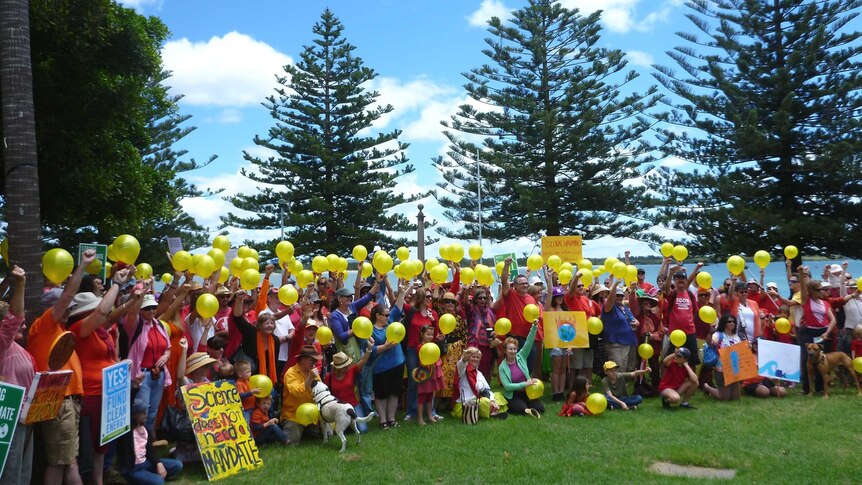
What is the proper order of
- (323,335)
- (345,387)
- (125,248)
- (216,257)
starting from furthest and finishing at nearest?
(345,387) < (216,257) < (323,335) < (125,248)

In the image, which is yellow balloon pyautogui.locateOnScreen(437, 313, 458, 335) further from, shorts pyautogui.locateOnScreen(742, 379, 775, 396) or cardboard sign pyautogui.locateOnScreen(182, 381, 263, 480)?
shorts pyautogui.locateOnScreen(742, 379, 775, 396)

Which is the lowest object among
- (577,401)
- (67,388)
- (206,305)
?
(577,401)

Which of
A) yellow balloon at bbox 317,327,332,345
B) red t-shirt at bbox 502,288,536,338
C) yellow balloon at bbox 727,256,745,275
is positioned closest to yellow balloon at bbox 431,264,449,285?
red t-shirt at bbox 502,288,536,338

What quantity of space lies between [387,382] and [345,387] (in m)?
0.49

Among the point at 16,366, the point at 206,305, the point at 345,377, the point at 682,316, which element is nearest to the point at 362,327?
the point at 345,377

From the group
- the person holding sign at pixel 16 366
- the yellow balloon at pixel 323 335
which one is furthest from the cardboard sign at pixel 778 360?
the person holding sign at pixel 16 366

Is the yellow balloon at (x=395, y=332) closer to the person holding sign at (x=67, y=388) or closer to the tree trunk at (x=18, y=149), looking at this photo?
the person holding sign at (x=67, y=388)

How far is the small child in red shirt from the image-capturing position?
598 centimetres

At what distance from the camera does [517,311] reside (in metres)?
7.94

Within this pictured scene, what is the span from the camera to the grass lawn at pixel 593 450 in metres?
5.13

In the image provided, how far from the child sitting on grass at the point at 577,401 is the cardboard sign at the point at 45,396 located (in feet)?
16.1

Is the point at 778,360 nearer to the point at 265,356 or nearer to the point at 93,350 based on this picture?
the point at 265,356

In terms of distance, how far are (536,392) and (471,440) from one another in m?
1.29

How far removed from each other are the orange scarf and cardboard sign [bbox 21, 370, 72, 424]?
2.17 meters
